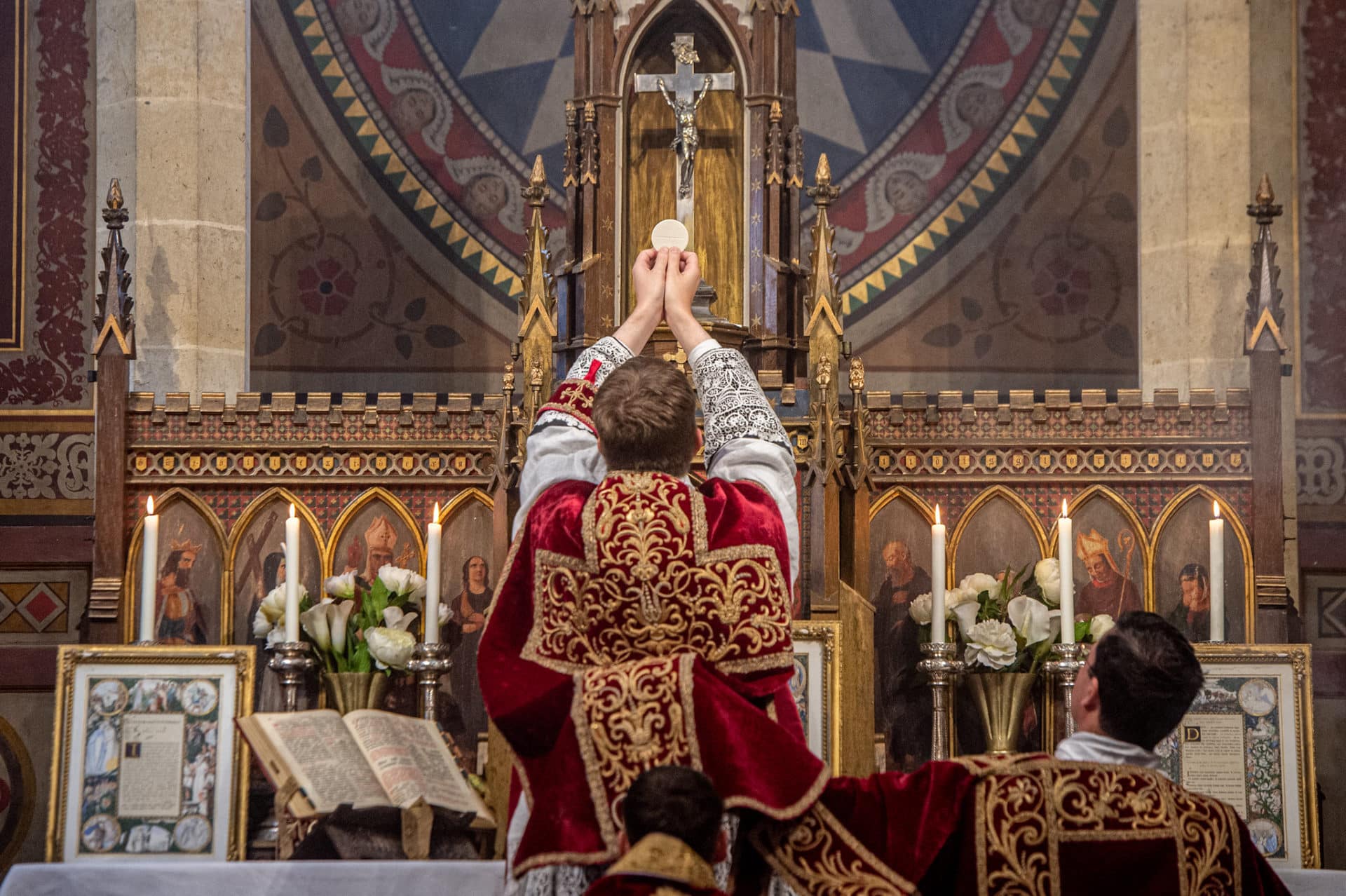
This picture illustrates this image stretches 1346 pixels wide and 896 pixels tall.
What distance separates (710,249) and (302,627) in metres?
1.74

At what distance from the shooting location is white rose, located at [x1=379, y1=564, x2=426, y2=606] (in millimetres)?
4566

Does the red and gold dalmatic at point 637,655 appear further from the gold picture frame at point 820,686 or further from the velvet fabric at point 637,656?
the gold picture frame at point 820,686

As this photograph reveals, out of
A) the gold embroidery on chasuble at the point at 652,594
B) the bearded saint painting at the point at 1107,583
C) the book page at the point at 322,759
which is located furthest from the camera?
the bearded saint painting at the point at 1107,583

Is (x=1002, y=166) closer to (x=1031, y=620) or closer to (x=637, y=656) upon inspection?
(x=1031, y=620)

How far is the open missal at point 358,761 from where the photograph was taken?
11.6ft

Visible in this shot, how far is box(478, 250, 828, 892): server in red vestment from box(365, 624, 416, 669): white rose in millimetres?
1548

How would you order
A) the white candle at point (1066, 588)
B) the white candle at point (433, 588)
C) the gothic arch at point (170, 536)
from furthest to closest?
the gothic arch at point (170, 536)
the white candle at point (433, 588)
the white candle at point (1066, 588)

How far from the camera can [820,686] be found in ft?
13.3

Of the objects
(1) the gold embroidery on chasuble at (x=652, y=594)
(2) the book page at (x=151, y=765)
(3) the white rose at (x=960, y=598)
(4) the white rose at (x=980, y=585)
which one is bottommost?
(2) the book page at (x=151, y=765)

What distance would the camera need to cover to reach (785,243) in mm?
4992

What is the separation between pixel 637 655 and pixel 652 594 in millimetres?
112

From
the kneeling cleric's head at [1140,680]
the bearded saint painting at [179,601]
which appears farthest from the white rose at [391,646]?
the kneeling cleric's head at [1140,680]

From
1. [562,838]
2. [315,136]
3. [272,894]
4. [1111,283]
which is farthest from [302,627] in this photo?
[1111,283]

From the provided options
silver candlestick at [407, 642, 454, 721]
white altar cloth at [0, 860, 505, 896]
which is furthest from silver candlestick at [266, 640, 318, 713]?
white altar cloth at [0, 860, 505, 896]
